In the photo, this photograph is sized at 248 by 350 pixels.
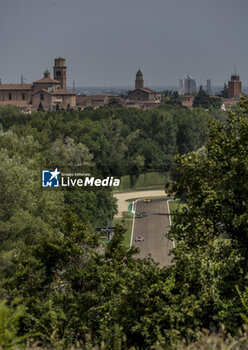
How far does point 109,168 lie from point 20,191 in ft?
147

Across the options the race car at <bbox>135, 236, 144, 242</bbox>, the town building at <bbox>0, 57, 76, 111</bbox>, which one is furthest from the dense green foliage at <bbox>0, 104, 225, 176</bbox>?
the town building at <bbox>0, 57, 76, 111</bbox>

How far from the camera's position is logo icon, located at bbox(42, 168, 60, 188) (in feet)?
172

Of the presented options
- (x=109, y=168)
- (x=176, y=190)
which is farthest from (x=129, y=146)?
(x=176, y=190)

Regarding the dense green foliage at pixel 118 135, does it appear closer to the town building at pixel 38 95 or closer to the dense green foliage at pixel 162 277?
the dense green foliage at pixel 162 277

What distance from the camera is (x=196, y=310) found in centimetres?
1394

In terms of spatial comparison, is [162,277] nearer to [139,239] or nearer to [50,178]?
[139,239]

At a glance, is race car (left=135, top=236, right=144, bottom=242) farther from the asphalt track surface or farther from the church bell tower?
the church bell tower

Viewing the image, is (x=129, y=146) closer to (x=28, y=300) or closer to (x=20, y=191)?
(x=20, y=191)

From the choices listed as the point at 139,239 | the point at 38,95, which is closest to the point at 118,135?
the point at 139,239

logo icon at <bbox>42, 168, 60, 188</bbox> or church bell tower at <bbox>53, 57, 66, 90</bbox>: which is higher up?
church bell tower at <bbox>53, 57, 66, 90</bbox>

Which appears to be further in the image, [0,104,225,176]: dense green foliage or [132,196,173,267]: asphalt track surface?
[0,104,225,176]: dense green foliage

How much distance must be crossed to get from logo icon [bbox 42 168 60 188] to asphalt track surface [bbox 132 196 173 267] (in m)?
7.90

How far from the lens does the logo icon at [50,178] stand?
Answer: 172ft

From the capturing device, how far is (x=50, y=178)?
5391 centimetres
